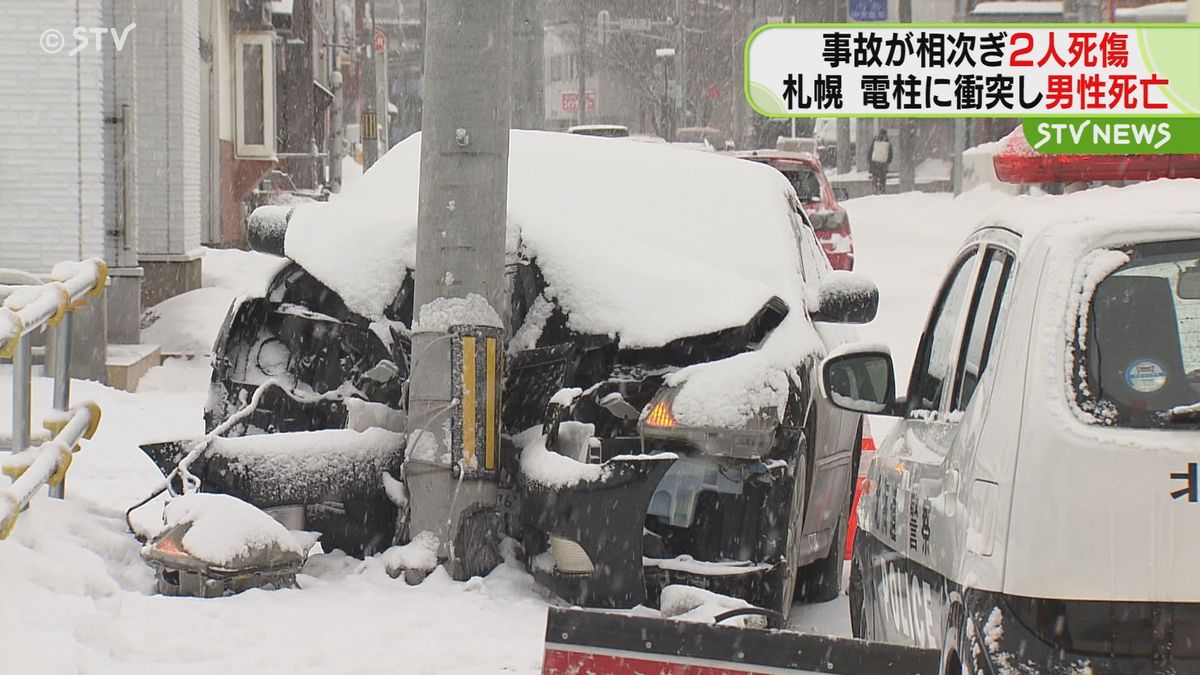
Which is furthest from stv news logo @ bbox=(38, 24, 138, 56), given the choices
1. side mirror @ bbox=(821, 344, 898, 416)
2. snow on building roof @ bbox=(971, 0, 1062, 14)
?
snow on building roof @ bbox=(971, 0, 1062, 14)

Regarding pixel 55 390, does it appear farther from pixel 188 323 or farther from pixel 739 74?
pixel 739 74

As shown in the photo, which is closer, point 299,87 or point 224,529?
point 224,529

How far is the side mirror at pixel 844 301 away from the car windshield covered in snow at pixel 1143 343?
3542 mm

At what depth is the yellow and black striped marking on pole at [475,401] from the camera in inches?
231

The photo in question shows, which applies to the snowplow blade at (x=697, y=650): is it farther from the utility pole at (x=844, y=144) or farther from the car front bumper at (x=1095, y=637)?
the utility pole at (x=844, y=144)

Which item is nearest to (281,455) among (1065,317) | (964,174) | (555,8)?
(1065,317)

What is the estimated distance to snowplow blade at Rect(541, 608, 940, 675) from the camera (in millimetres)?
2973

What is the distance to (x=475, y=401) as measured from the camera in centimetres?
588

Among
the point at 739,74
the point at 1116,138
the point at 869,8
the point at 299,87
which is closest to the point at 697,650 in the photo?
the point at 1116,138

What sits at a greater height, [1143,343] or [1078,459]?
[1143,343]

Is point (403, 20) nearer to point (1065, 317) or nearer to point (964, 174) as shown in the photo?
point (964, 174)

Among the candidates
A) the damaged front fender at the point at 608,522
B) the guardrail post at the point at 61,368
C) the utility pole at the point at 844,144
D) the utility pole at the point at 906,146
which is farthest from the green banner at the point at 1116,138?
the utility pole at the point at 844,144

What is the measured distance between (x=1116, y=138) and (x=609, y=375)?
8.50 feet

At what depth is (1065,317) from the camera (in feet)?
9.28
